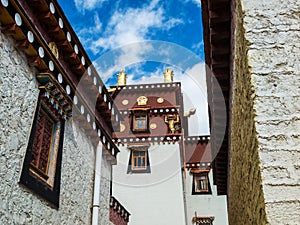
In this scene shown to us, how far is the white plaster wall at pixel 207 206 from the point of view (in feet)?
50.4

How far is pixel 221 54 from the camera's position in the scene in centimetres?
431

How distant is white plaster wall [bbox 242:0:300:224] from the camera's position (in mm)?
2324

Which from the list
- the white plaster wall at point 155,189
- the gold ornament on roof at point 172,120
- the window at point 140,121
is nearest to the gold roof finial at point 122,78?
the window at point 140,121

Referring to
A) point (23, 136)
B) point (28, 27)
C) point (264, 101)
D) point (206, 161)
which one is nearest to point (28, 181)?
point (23, 136)

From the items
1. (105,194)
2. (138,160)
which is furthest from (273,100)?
(138,160)

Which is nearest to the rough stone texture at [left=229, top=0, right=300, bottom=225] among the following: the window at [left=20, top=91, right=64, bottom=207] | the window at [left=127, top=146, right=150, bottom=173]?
the window at [left=20, top=91, right=64, bottom=207]

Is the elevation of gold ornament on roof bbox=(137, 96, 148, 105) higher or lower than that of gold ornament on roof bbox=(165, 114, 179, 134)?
higher

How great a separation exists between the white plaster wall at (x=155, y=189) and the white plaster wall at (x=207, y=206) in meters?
1.21

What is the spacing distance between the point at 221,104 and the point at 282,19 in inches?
99.3

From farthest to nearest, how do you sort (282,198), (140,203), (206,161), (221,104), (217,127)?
(206,161) < (140,203) < (217,127) < (221,104) < (282,198)

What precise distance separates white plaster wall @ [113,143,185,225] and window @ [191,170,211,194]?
1.26 m

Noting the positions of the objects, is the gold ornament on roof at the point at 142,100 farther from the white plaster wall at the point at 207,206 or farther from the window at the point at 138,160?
the white plaster wall at the point at 207,206

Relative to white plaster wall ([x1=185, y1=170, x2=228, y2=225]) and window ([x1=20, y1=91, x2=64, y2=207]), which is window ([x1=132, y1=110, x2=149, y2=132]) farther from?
window ([x1=20, y1=91, x2=64, y2=207])

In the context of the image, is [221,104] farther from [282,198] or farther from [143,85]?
[143,85]
